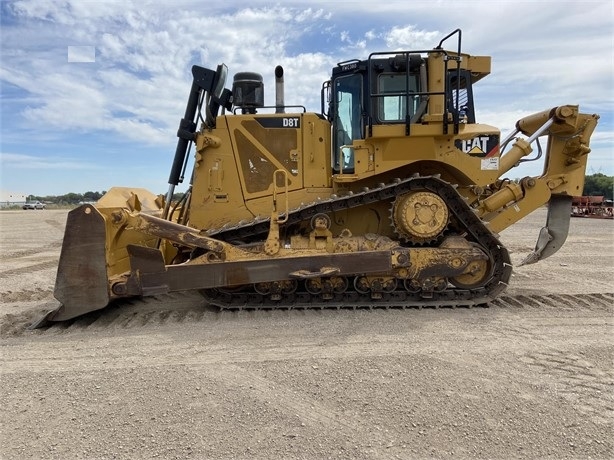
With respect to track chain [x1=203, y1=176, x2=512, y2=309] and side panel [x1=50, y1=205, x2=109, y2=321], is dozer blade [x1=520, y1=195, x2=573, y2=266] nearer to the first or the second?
track chain [x1=203, y1=176, x2=512, y2=309]

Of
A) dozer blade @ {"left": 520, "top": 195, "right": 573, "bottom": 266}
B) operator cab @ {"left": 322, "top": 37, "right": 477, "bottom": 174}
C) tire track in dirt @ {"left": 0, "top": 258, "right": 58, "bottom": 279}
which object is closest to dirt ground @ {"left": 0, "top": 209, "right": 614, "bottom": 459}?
dozer blade @ {"left": 520, "top": 195, "right": 573, "bottom": 266}

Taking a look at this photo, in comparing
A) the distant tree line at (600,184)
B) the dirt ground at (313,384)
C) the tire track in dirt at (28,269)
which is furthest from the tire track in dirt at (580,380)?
the distant tree line at (600,184)

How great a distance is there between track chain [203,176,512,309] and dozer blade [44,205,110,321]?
1299mm

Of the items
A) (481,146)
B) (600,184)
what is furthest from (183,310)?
(600,184)

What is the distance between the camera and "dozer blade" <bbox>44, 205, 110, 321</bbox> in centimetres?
509

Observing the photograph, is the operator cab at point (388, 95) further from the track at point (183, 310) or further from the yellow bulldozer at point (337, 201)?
the track at point (183, 310)

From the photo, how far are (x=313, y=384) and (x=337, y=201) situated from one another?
8.70ft

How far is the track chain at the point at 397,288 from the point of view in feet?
18.3

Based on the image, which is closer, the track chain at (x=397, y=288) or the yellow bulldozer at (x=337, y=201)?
the yellow bulldozer at (x=337, y=201)

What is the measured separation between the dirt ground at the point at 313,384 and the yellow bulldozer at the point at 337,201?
0.45 m

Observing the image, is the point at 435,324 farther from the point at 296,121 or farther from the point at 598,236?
the point at 598,236

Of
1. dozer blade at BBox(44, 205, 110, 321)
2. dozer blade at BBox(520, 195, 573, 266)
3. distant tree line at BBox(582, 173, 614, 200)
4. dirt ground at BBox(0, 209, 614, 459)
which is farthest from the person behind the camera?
distant tree line at BBox(582, 173, 614, 200)

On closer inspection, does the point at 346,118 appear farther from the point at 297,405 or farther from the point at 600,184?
the point at 600,184

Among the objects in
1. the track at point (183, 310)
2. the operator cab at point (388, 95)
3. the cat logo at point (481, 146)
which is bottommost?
the track at point (183, 310)
